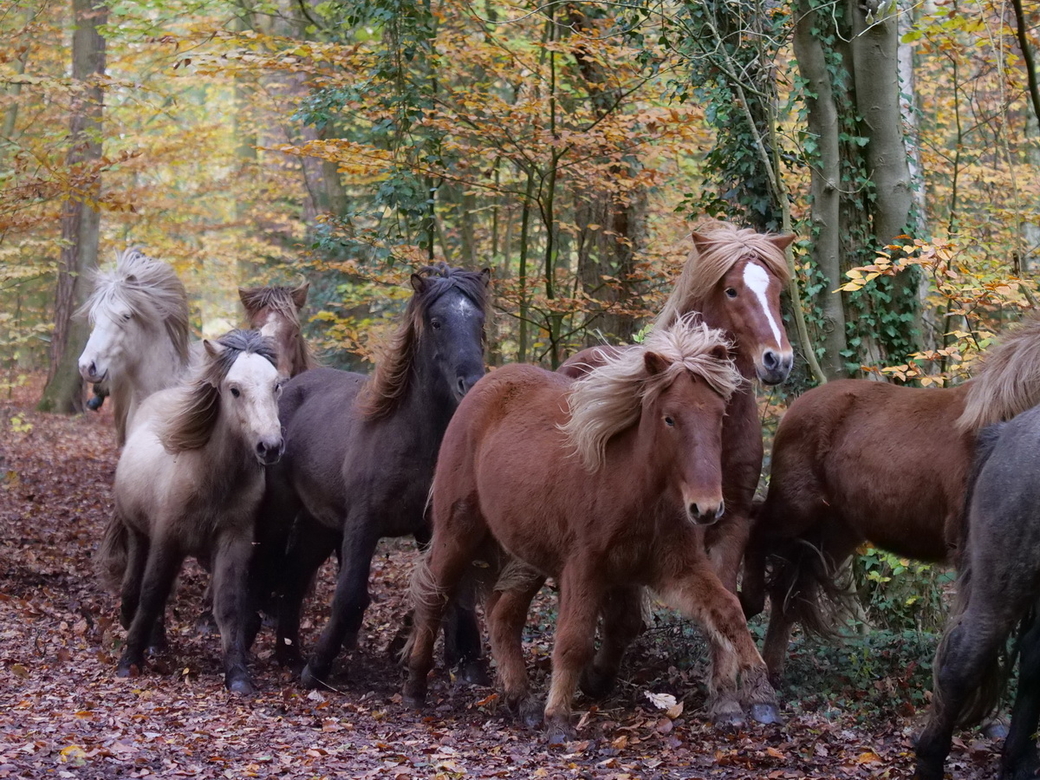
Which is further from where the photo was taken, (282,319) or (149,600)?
(282,319)

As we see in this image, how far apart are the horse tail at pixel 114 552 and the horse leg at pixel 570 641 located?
15.9 feet

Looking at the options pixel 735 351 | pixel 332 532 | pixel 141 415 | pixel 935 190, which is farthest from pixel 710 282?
pixel 935 190

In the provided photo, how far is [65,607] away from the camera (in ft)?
31.9

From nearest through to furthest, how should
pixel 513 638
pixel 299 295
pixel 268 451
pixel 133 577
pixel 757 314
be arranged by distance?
pixel 757 314 < pixel 513 638 < pixel 268 451 < pixel 133 577 < pixel 299 295

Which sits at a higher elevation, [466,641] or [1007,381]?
[1007,381]

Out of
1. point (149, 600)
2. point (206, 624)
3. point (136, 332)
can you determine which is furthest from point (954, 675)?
point (136, 332)

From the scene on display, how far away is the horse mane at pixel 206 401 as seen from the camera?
26.0 ft

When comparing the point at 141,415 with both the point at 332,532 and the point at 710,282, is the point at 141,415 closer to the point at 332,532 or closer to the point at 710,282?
the point at 332,532

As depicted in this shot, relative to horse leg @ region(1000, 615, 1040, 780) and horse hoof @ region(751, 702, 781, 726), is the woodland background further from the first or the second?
horse leg @ region(1000, 615, 1040, 780)

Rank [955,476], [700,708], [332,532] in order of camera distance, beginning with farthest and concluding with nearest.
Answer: [332,532], [700,708], [955,476]

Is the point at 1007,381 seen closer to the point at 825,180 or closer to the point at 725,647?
the point at 725,647

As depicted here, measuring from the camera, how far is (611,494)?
18.8ft

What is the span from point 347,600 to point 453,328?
199cm

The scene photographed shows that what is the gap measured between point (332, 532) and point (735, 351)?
3910 mm
